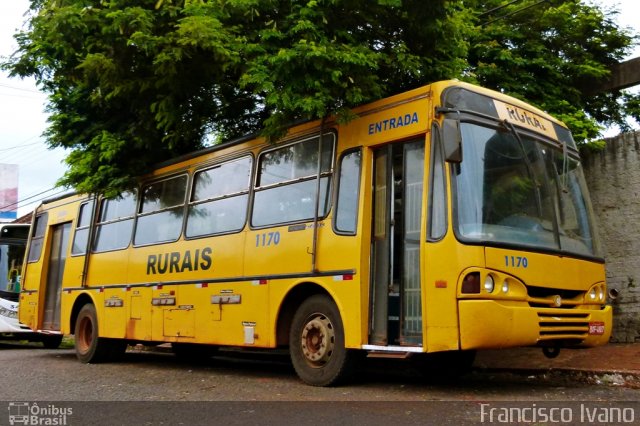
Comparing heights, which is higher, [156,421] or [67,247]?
[67,247]

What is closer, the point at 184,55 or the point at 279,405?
the point at 279,405

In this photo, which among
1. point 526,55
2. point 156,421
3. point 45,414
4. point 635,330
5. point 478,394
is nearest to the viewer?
point 156,421

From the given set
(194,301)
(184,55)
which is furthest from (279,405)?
(184,55)

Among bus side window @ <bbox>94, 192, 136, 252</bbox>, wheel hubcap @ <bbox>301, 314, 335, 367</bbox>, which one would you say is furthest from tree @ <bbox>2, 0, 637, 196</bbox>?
wheel hubcap @ <bbox>301, 314, 335, 367</bbox>

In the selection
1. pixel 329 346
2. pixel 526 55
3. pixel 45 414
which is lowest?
pixel 45 414

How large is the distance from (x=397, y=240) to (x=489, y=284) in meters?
1.13

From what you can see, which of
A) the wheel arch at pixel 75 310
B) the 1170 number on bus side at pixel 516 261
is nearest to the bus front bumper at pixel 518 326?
the 1170 number on bus side at pixel 516 261

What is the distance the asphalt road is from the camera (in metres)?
5.39

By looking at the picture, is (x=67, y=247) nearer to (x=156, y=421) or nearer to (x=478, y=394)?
(x=156, y=421)

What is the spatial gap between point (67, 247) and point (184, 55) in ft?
19.6

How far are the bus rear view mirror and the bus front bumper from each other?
130cm

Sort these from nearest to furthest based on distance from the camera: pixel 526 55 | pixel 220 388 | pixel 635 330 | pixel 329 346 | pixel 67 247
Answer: pixel 329 346
pixel 220 388
pixel 635 330
pixel 526 55
pixel 67 247

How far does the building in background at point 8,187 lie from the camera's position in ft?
93.5

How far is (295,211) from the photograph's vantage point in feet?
24.6
